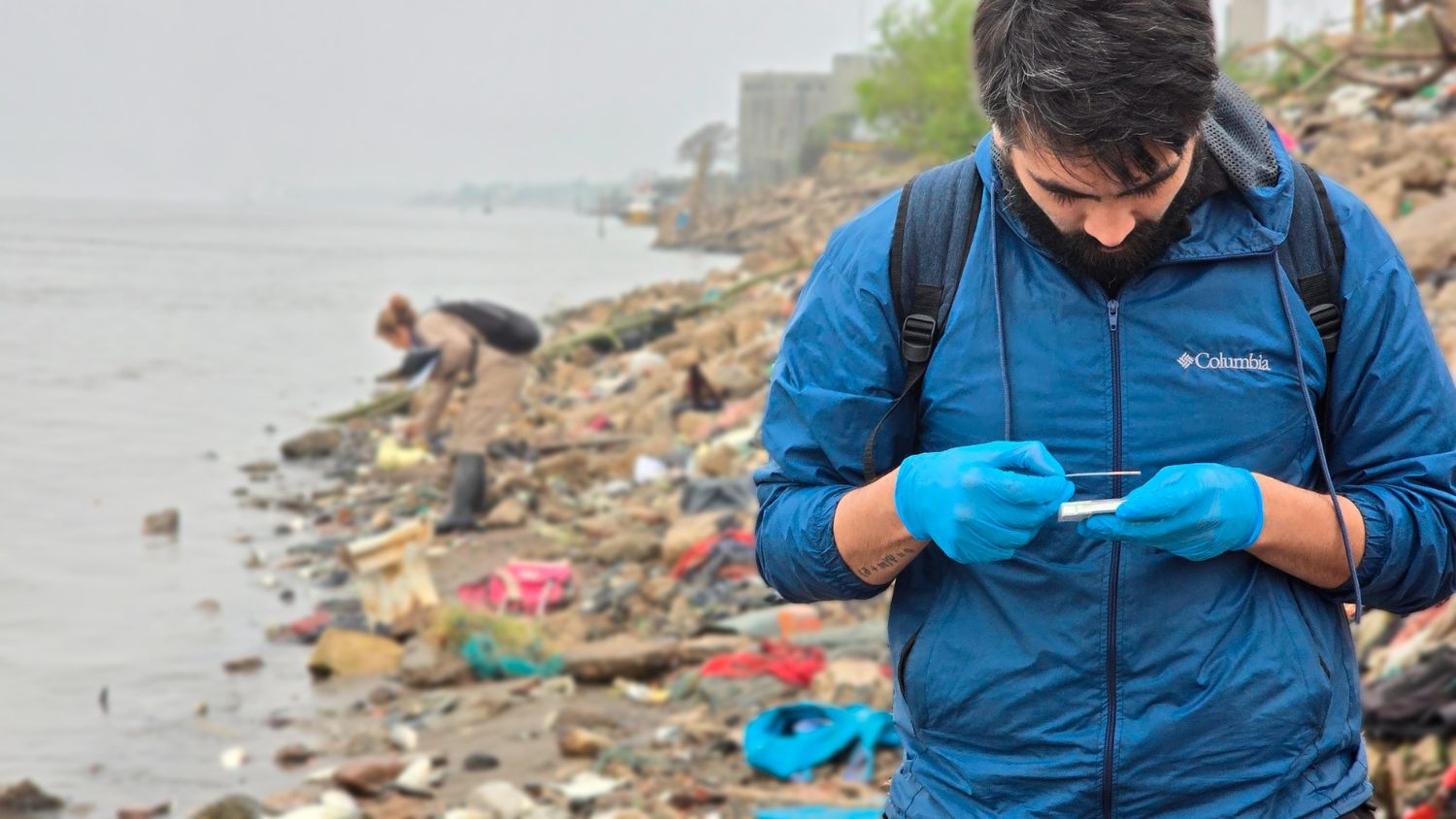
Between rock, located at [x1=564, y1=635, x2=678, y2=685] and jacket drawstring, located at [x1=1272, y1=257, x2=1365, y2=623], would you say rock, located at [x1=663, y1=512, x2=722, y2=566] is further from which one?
jacket drawstring, located at [x1=1272, y1=257, x2=1365, y2=623]

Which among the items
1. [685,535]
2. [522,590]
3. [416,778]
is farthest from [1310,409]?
[685,535]

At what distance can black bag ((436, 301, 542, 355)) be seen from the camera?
9.80 m

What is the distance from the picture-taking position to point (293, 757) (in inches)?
240

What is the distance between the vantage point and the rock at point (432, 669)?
6879mm

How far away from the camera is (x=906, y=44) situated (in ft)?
173

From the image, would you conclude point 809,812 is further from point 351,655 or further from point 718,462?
point 718,462

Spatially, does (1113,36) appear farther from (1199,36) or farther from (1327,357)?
(1327,357)

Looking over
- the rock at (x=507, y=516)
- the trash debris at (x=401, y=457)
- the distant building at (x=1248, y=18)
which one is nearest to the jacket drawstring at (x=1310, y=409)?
the rock at (x=507, y=516)

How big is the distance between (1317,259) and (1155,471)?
0.31m

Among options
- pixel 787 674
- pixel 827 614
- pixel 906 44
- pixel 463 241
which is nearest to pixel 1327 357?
pixel 787 674

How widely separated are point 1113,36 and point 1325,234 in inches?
16.2

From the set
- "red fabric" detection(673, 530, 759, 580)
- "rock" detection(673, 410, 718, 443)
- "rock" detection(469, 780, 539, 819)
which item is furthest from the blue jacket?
"rock" detection(673, 410, 718, 443)

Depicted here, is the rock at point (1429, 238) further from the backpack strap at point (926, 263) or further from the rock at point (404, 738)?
the backpack strap at point (926, 263)

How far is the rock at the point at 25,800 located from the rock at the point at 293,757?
0.80m
